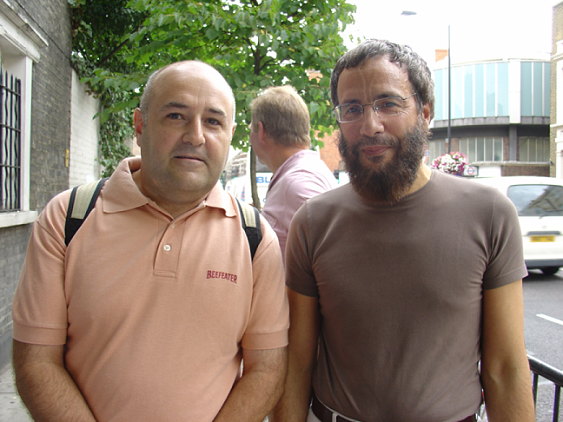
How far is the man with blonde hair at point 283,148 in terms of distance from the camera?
106 inches

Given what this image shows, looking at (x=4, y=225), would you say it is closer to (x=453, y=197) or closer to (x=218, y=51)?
(x=218, y=51)

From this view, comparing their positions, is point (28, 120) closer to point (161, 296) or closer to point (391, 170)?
point (161, 296)

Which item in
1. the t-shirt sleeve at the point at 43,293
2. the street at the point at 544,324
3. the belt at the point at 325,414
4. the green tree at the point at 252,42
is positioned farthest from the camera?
the green tree at the point at 252,42

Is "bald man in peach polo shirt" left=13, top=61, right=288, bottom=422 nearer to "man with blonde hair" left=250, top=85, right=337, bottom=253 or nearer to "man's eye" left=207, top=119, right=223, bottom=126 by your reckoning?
"man's eye" left=207, top=119, right=223, bottom=126

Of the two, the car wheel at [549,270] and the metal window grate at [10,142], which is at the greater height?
the metal window grate at [10,142]

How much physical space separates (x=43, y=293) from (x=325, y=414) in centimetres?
104

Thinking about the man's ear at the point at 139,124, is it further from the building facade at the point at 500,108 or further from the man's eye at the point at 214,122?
the building facade at the point at 500,108

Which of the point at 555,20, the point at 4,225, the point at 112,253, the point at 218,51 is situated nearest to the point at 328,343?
the point at 112,253

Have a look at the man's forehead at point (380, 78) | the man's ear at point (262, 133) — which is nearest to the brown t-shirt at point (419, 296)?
the man's forehead at point (380, 78)

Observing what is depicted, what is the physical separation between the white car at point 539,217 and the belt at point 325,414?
27.5ft

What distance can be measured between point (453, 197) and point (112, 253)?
115cm

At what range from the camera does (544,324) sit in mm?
6883

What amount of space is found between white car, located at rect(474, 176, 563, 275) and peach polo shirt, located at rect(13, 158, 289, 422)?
8.70 meters

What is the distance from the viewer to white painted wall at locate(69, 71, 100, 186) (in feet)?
26.1
